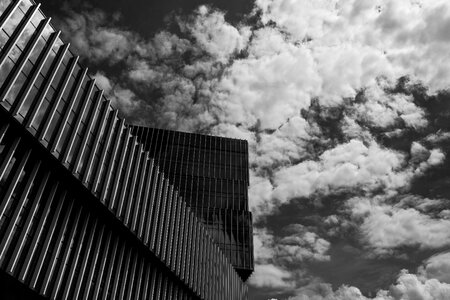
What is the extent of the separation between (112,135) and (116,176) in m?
4.16

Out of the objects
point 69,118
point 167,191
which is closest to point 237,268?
point 167,191

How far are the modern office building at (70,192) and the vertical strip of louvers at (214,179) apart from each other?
65168 millimetres

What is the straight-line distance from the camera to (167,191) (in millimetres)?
53188

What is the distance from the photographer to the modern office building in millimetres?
27203

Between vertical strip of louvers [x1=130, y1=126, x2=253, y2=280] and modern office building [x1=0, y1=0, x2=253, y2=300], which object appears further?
vertical strip of louvers [x1=130, y1=126, x2=253, y2=280]

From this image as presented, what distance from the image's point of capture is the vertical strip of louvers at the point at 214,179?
123m

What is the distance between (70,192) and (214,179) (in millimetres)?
99382

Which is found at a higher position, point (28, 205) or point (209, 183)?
point (209, 183)

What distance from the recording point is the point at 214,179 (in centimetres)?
13225

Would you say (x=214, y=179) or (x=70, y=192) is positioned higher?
(x=214, y=179)

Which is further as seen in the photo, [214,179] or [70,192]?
[214,179]

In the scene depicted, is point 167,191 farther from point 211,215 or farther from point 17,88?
point 211,215

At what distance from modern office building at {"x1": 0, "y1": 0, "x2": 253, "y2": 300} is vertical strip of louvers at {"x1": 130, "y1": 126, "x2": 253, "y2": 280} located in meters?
65.2

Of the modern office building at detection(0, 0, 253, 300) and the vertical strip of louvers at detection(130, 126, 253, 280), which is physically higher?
the vertical strip of louvers at detection(130, 126, 253, 280)
